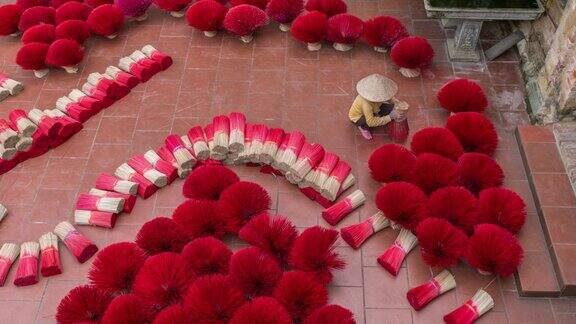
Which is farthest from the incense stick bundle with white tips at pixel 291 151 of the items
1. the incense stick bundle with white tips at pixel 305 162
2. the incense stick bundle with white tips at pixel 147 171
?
the incense stick bundle with white tips at pixel 147 171

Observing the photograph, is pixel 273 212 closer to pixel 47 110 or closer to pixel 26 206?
pixel 26 206

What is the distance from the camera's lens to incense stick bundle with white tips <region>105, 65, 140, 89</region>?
4.03m

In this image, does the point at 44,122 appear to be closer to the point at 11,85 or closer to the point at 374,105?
the point at 11,85

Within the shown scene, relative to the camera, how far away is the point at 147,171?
3.46m

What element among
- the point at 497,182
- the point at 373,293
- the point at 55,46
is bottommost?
the point at 373,293

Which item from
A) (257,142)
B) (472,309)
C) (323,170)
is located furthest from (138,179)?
(472,309)

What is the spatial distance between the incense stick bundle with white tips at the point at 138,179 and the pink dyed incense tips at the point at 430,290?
67.1 inches

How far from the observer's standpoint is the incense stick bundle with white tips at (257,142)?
136 inches

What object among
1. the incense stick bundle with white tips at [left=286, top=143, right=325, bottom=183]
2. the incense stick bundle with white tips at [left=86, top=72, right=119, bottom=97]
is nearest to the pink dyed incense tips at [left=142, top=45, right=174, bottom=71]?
the incense stick bundle with white tips at [left=86, top=72, right=119, bottom=97]

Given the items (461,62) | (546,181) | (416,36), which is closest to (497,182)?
(546,181)

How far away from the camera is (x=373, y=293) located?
2.97 metres

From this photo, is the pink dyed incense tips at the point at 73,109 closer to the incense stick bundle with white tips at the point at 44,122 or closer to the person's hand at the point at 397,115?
the incense stick bundle with white tips at the point at 44,122

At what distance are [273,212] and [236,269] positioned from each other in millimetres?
620

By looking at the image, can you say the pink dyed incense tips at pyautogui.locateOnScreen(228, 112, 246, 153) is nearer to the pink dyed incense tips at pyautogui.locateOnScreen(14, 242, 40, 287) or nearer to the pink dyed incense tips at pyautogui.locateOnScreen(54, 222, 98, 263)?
the pink dyed incense tips at pyautogui.locateOnScreen(54, 222, 98, 263)
